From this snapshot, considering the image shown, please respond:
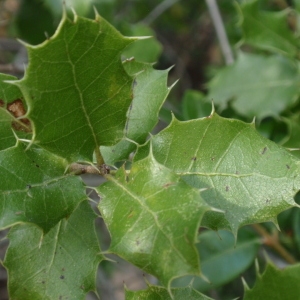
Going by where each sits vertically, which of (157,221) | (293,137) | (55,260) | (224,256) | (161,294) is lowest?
(224,256)

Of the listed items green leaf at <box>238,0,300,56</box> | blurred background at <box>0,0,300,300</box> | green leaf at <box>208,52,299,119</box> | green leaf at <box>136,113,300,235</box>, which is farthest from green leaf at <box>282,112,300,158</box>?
green leaf at <box>136,113,300,235</box>

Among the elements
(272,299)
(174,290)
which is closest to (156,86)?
(174,290)

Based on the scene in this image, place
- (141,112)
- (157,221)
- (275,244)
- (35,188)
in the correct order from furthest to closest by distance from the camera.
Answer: (275,244) → (141,112) → (35,188) → (157,221)

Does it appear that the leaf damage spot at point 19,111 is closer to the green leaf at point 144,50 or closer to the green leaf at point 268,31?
the green leaf at point 144,50

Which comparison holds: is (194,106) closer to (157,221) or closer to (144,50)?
(144,50)

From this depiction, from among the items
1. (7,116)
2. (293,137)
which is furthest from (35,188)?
(293,137)

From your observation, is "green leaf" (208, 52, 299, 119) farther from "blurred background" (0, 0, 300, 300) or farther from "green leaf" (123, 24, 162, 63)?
"green leaf" (123, 24, 162, 63)
